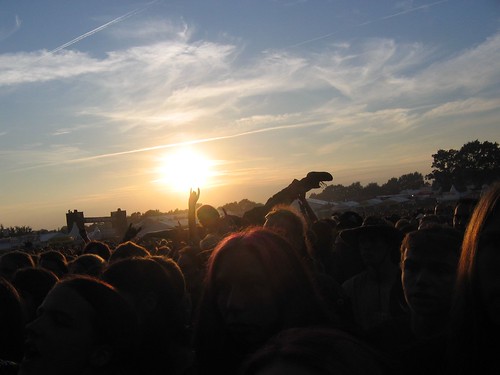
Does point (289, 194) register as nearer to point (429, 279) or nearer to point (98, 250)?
point (98, 250)

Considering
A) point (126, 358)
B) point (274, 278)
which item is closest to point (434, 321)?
point (274, 278)

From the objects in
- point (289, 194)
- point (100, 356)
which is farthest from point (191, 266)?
point (100, 356)

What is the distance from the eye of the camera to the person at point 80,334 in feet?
6.76

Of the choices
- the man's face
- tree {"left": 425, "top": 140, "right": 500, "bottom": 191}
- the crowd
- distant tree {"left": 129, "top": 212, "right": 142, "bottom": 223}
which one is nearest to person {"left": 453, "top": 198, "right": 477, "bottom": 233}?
the crowd

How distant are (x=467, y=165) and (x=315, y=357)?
67401 millimetres

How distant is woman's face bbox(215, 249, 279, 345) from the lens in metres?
2.05

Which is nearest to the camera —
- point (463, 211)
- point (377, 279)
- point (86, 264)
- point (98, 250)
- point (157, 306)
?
point (157, 306)

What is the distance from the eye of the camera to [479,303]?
1394 mm

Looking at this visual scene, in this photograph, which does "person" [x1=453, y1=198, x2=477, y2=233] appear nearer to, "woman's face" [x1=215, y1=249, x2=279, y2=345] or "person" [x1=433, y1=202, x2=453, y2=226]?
"person" [x1=433, y1=202, x2=453, y2=226]

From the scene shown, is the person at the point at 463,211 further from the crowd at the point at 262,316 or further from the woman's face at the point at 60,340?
the woman's face at the point at 60,340

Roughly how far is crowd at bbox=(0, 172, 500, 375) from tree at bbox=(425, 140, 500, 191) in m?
59.6

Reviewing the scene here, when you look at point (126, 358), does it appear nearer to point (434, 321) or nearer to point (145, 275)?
point (145, 275)

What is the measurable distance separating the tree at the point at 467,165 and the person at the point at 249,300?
197ft

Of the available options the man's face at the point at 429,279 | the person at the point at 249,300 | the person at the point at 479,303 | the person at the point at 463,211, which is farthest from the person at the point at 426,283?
the person at the point at 463,211
